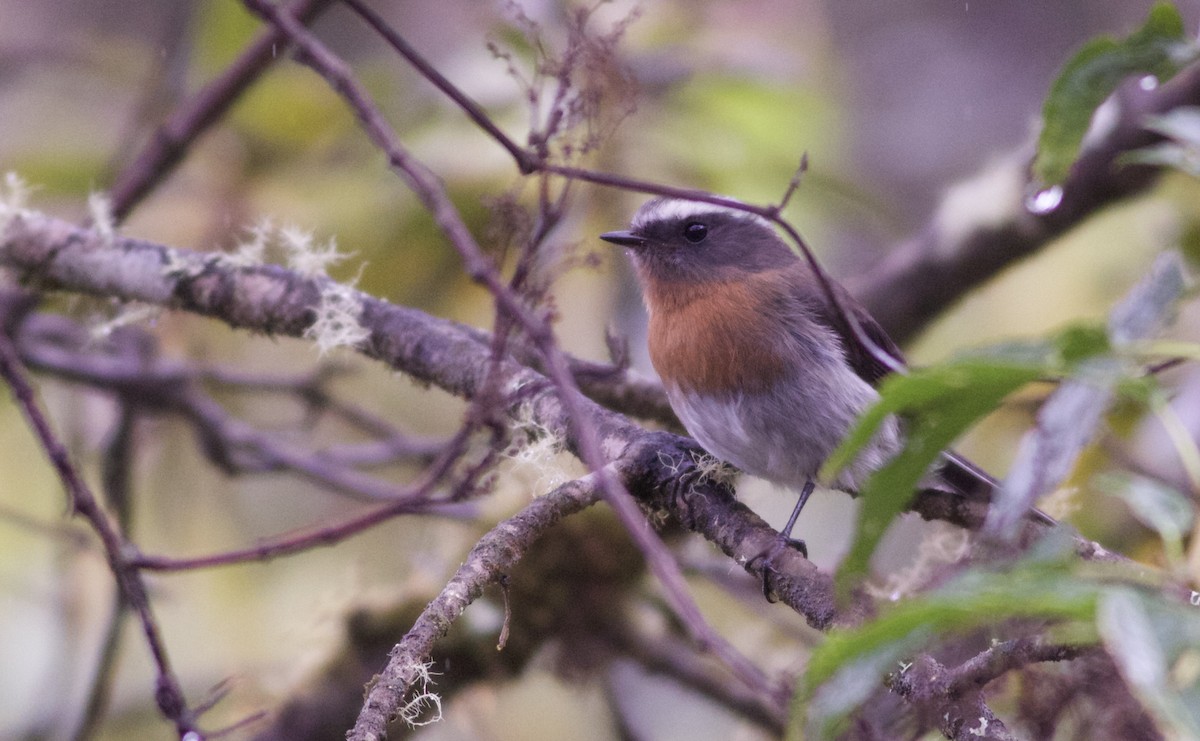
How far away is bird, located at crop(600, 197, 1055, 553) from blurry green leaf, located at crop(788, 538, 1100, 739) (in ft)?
5.65

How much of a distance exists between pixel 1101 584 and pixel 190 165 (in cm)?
382

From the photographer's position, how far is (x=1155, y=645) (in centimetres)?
80

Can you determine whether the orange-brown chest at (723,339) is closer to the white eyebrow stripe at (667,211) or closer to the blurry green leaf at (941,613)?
the white eyebrow stripe at (667,211)

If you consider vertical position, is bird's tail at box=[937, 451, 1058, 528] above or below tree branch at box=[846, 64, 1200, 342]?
below

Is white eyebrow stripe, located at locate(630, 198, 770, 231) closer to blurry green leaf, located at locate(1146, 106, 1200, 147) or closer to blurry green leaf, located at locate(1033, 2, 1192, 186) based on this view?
blurry green leaf, located at locate(1033, 2, 1192, 186)

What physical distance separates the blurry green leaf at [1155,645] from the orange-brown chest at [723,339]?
79.0 inches

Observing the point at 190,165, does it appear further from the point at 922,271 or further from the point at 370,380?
the point at 922,271

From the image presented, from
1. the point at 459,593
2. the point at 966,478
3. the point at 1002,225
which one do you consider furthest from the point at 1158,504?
the point at 1002,225

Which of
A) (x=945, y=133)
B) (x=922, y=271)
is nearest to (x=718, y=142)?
(x=922, y=271)

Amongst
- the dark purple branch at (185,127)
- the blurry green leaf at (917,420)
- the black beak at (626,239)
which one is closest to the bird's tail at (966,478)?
the black beak at (626,239)

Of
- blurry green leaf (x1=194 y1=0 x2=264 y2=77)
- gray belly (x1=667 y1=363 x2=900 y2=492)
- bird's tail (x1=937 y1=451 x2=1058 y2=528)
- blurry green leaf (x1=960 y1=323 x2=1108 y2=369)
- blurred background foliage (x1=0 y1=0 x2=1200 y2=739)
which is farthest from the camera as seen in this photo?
blurry green leaf (x1=194 y1=0 x2=264 y2=77)

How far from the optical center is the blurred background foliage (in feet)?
11.5

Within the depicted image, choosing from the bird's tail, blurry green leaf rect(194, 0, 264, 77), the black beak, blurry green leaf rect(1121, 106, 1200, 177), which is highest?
blurry green leaf rect(194, 0, 264, 77)

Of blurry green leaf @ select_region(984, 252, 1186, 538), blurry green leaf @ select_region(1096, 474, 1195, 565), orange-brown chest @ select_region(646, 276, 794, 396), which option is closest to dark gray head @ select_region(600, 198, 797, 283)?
orange-brown chest @ select_region(646, 276, 794, 396)
